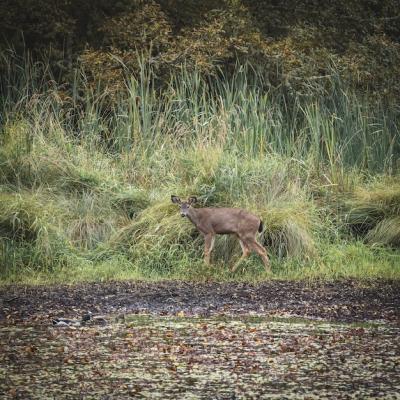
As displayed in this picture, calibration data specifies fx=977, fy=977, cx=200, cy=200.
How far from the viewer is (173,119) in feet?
49.2

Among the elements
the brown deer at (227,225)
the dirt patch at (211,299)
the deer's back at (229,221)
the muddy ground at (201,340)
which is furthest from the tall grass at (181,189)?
the muddy ground at (201,340)

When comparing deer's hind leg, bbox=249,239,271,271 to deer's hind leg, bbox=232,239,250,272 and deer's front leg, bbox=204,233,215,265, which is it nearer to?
deer's hind leg, bbox=232,239,250,272

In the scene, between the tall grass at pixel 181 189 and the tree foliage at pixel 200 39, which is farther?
the tree foliage at pixel 200 39

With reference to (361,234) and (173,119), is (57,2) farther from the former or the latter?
(361,234)

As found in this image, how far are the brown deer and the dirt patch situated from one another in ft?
2.66

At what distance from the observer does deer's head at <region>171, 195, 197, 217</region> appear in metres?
11.9

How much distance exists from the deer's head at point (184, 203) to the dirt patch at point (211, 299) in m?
1.12

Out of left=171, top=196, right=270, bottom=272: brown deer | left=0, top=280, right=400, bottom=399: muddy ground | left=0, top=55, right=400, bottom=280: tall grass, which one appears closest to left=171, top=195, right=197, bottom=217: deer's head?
left=171, top=196, right=270, bottom=272: brown deer

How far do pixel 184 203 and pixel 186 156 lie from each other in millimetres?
1516

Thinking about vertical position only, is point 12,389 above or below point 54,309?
above

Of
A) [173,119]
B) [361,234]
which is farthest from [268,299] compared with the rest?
[173,119]

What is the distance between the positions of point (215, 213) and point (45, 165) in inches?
112

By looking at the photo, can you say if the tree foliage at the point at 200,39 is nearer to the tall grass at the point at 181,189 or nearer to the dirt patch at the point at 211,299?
the tall grass at the point at 181,189

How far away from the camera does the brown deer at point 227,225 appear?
11.7 meters
